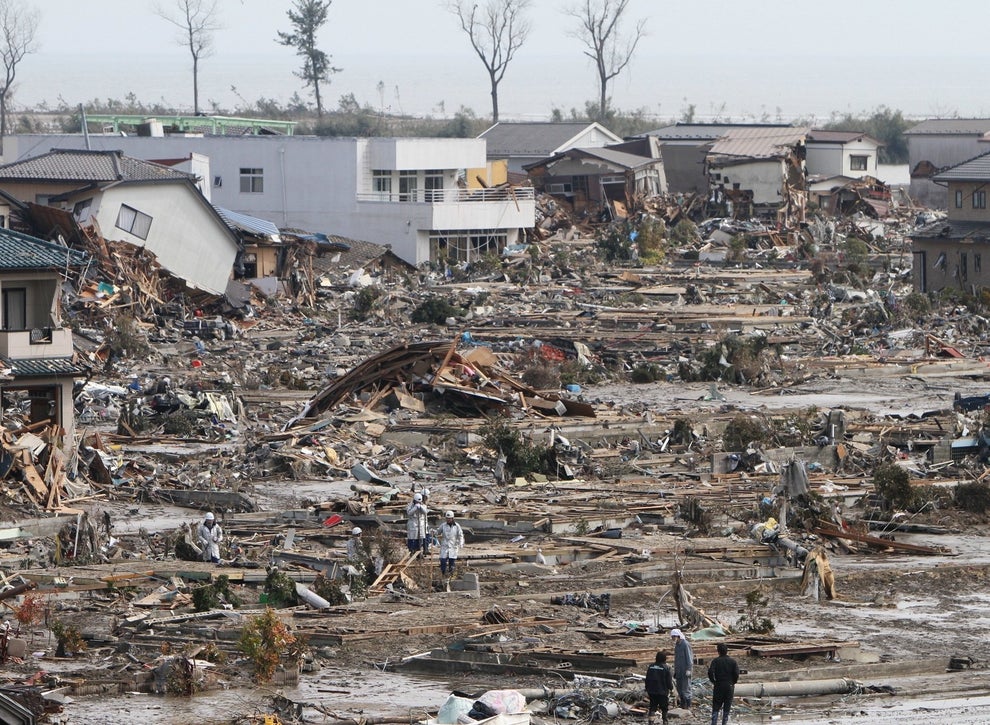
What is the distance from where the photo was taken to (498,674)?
15.5m

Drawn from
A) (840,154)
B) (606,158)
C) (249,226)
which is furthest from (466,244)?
(840,154)

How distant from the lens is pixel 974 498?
76.7ft

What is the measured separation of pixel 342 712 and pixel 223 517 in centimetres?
881

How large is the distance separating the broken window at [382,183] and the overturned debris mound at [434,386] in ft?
88.1

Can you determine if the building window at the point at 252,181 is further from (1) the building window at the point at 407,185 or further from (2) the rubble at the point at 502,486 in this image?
(2) the rubble at the point at 502,486

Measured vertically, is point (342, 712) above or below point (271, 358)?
below

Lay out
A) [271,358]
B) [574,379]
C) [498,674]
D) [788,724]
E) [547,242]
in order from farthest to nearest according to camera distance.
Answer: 1. [547,242]
2. [271,358]
3. [574,379]
4. [498,674]
5. [788,724]

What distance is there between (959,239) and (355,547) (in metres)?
30.4

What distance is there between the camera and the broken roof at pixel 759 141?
216 ft

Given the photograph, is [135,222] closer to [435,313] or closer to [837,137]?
[435,313]

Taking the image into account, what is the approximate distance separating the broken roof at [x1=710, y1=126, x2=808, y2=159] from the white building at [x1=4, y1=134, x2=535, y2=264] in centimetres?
1160

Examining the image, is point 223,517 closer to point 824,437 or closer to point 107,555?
point 107,555

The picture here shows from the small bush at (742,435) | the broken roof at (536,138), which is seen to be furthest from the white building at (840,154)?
the small bush at (742,435)

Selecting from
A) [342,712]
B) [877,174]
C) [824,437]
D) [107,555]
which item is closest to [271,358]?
[824,437]
